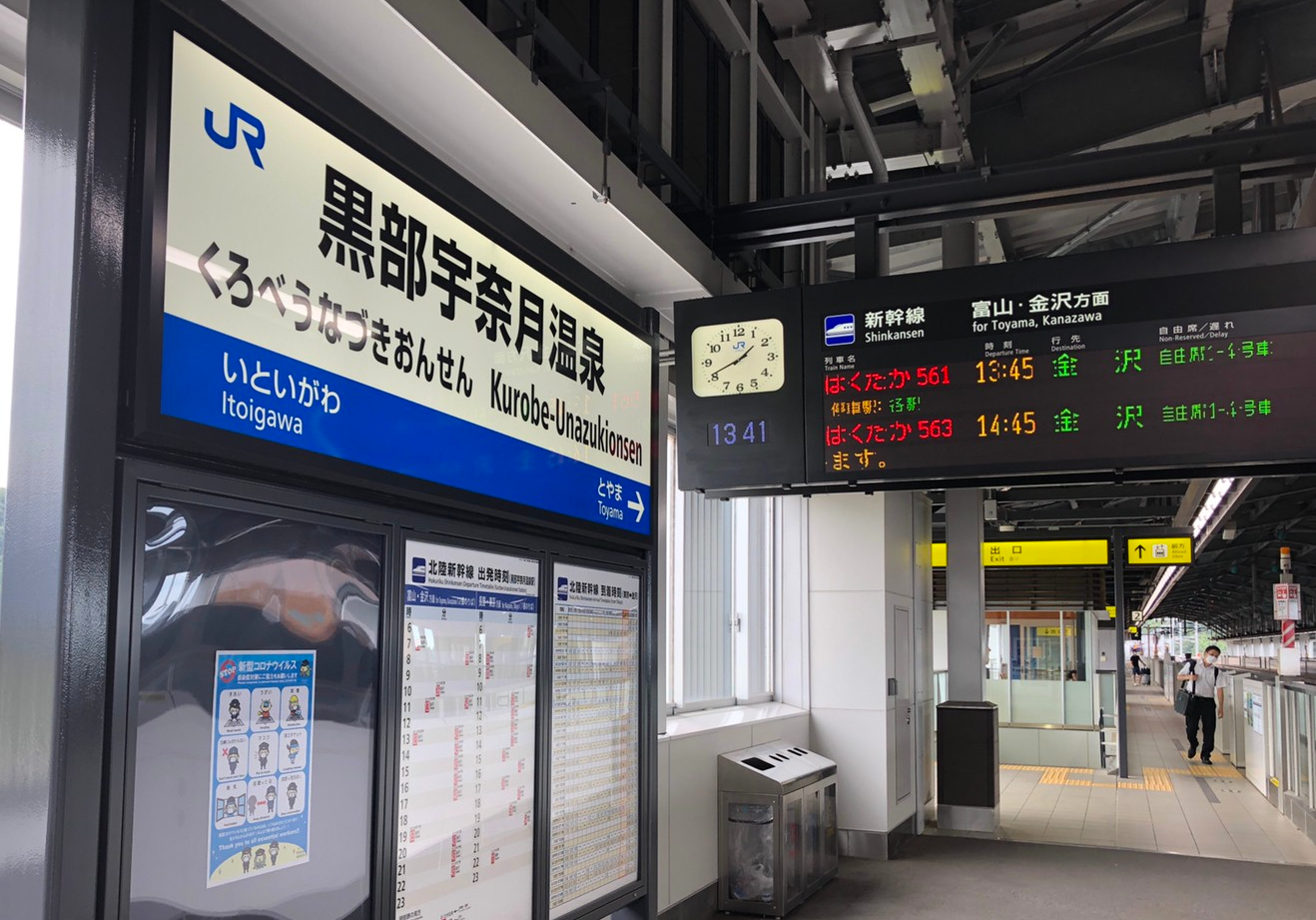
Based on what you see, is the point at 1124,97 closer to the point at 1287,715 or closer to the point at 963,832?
the point at 963,832

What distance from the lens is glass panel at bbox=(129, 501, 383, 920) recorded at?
1.81 m

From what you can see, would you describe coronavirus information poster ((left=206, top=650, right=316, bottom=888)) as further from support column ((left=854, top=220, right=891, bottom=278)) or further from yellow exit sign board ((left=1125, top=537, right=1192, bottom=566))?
yellow exit sign board ((left=1125, top=537, right=1192, bottom=566))

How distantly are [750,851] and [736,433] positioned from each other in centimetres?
282

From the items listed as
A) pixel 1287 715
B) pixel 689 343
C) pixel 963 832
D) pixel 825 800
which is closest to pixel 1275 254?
pixel 689 343

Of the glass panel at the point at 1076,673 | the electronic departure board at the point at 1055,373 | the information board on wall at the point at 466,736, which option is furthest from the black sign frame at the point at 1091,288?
the glass panel at the point at 1076,673

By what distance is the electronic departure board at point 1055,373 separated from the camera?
345cm

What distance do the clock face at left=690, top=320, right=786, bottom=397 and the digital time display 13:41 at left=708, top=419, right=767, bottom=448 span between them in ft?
0.36

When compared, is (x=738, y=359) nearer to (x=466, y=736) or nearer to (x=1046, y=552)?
(x=466, y=736)

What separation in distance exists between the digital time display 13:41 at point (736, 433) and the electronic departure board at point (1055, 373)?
184 mm

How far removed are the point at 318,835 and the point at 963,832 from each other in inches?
283

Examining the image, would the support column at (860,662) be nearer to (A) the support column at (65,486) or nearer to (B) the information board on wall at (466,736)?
(B) the information board on wall at (466,736)

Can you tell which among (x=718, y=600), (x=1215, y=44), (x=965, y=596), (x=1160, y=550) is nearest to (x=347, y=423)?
(x=718, y=600)

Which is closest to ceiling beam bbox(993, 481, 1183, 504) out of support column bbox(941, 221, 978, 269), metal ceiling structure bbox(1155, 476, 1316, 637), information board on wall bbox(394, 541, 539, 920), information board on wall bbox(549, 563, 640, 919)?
metal ceiling structure bbox(1155, 476, 1316, 637)

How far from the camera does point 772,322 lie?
398cm
